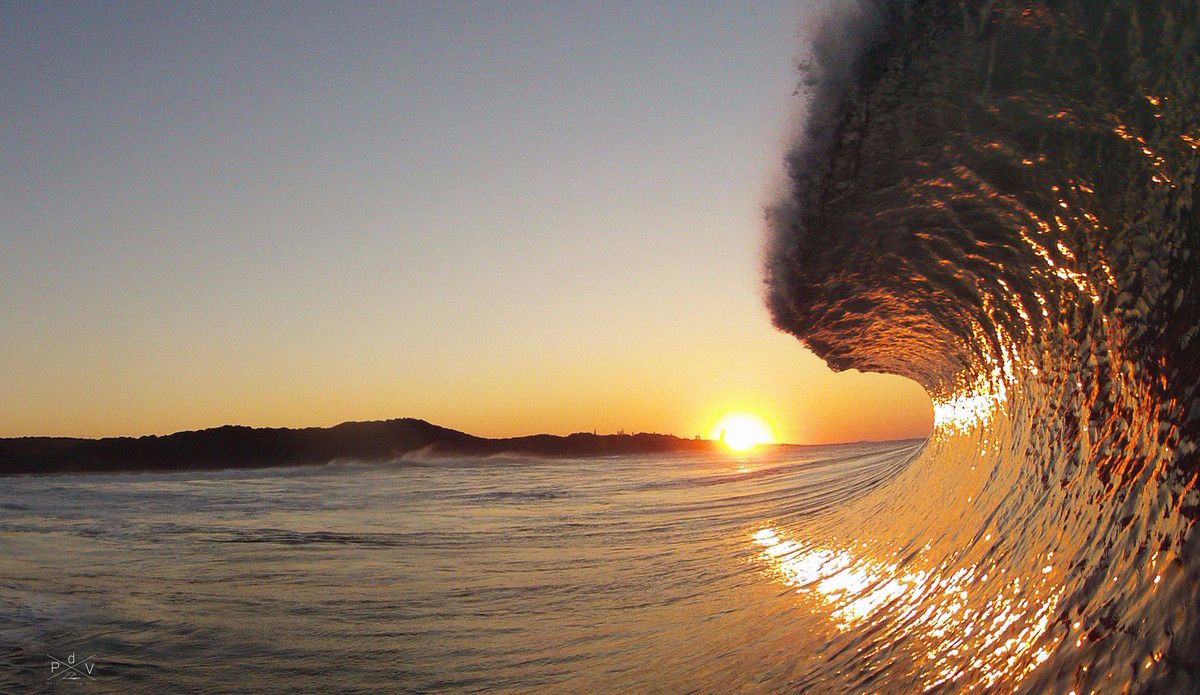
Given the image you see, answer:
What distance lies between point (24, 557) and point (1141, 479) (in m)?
7.10

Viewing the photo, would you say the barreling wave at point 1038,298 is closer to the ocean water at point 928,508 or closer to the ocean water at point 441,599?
the ocean water at point 928,508

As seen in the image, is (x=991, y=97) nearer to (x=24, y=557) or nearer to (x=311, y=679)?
(x=311, y=679)

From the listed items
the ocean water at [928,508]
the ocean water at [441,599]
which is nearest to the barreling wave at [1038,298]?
the ocean water at [928,508]

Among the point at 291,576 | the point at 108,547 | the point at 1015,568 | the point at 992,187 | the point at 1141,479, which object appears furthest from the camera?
the point at 108,547

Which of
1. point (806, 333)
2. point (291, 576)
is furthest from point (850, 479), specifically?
point (291, 576)

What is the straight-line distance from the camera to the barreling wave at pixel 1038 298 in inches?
67.3

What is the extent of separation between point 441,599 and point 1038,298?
3296 millimetres

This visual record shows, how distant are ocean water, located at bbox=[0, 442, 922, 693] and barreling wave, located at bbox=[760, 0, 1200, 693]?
0.50 metres

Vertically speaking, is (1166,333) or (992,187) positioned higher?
(992,187)

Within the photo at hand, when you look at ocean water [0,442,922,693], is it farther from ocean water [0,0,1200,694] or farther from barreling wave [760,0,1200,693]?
barreling wave [760,0,1200,693]

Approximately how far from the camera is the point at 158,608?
441cm

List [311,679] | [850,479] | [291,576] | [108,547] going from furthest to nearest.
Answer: [850,479] → [108,547] → [291,576] → [311,679]

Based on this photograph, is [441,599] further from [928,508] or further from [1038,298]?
[1038,298]

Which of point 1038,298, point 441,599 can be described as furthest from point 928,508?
point 441,599
